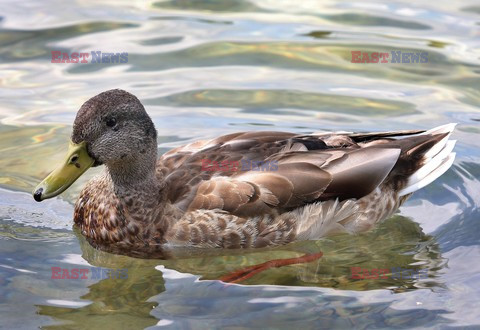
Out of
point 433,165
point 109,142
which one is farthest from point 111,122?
point 433,165

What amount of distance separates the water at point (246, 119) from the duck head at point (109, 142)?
0.70 m

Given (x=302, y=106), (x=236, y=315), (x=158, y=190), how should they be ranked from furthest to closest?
(x=302, y=106), (x=158, y=190), (x=236, y=315)

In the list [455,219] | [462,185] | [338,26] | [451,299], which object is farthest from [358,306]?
[338,26]

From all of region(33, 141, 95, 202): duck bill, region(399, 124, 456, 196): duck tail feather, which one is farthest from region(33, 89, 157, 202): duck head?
region(399, 124, 456, 196): duck tail feather

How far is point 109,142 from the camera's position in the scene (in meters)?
7.16

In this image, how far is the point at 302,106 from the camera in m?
10.2

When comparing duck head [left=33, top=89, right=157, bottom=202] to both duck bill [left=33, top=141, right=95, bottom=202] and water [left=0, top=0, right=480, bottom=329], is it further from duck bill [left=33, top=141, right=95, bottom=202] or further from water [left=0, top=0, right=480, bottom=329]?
water [left=0, top=0, right=480, bottom=329]

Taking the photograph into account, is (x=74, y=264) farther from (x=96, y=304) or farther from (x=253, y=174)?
(x=253, y=174)

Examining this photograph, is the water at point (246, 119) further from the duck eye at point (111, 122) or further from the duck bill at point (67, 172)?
the duck eye at point (111, 122)

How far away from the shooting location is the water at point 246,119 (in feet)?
21.6

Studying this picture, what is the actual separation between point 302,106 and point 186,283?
3.79 m

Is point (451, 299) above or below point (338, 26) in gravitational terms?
below

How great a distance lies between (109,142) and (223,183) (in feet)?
3.13

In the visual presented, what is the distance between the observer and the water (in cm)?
657
